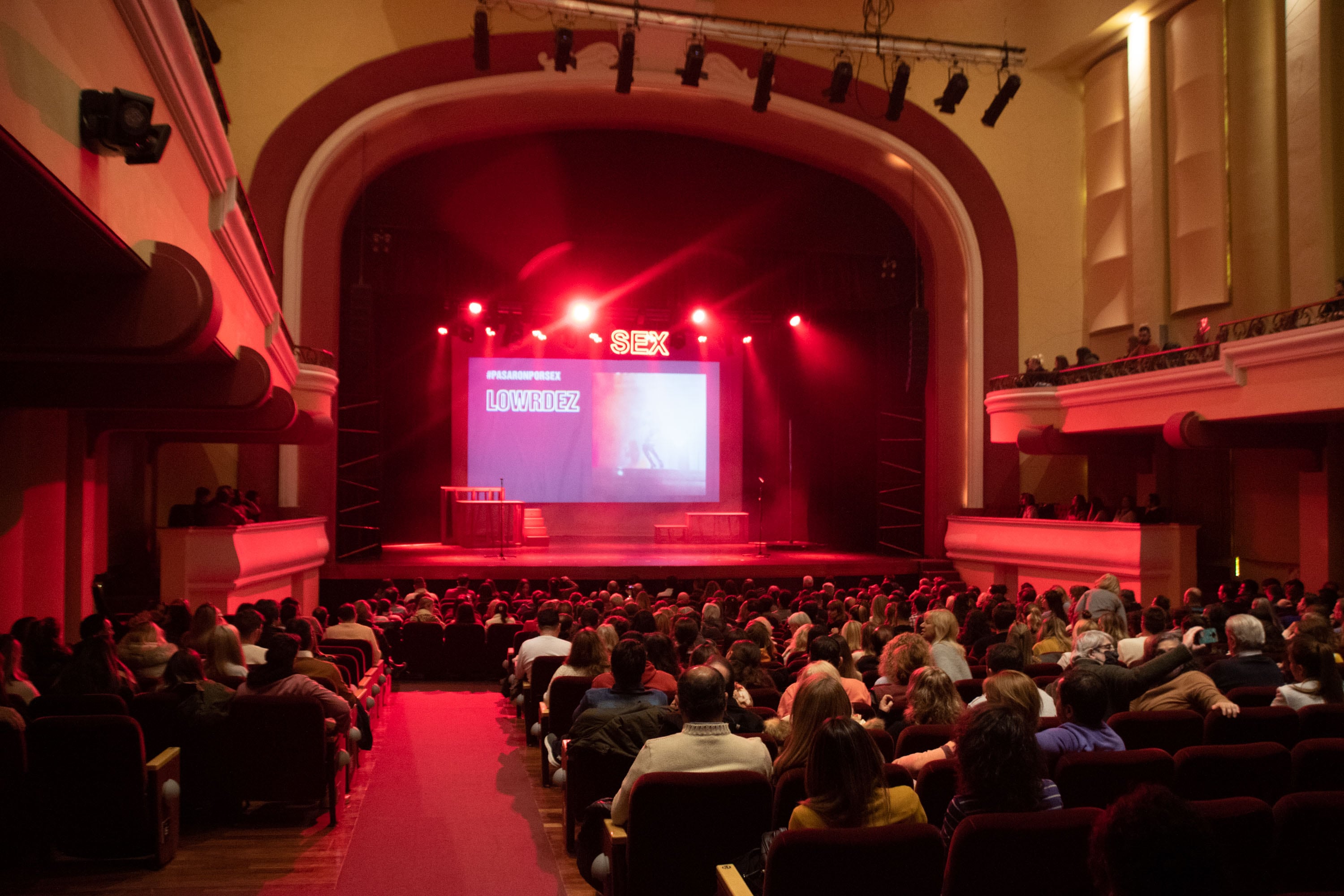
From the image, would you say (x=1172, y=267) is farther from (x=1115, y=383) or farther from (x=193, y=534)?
(x=193, y=534)

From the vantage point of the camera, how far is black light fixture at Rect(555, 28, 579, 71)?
38.0 feet

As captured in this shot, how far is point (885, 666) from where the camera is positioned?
482 centimetres

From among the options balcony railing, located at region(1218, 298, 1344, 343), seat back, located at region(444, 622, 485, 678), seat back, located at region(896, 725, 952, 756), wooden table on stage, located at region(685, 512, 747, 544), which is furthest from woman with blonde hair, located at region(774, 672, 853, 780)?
wooden table on stage, located at region(685, 512, 747, 544)

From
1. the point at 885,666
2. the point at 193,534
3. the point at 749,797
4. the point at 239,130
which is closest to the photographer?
the point at 749,797

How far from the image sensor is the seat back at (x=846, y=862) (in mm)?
2262

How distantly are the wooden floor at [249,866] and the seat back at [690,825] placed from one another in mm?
1210

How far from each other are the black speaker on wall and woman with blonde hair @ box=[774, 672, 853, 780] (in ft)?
40.6

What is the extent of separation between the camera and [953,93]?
1241 centimetres

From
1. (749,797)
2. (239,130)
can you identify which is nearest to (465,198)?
(239,130)

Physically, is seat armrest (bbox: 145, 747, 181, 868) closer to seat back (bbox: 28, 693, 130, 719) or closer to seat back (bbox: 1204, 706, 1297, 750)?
seat back (bbox: 28, 693, 130, 719)

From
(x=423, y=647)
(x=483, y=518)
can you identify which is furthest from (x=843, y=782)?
(x=483, y=518)

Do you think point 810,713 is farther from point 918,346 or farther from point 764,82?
point 918,346

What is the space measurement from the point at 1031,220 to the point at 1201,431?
6.19 m

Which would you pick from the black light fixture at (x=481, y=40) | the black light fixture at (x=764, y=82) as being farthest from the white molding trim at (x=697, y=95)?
the black light fixture at (x=764, y=82)
